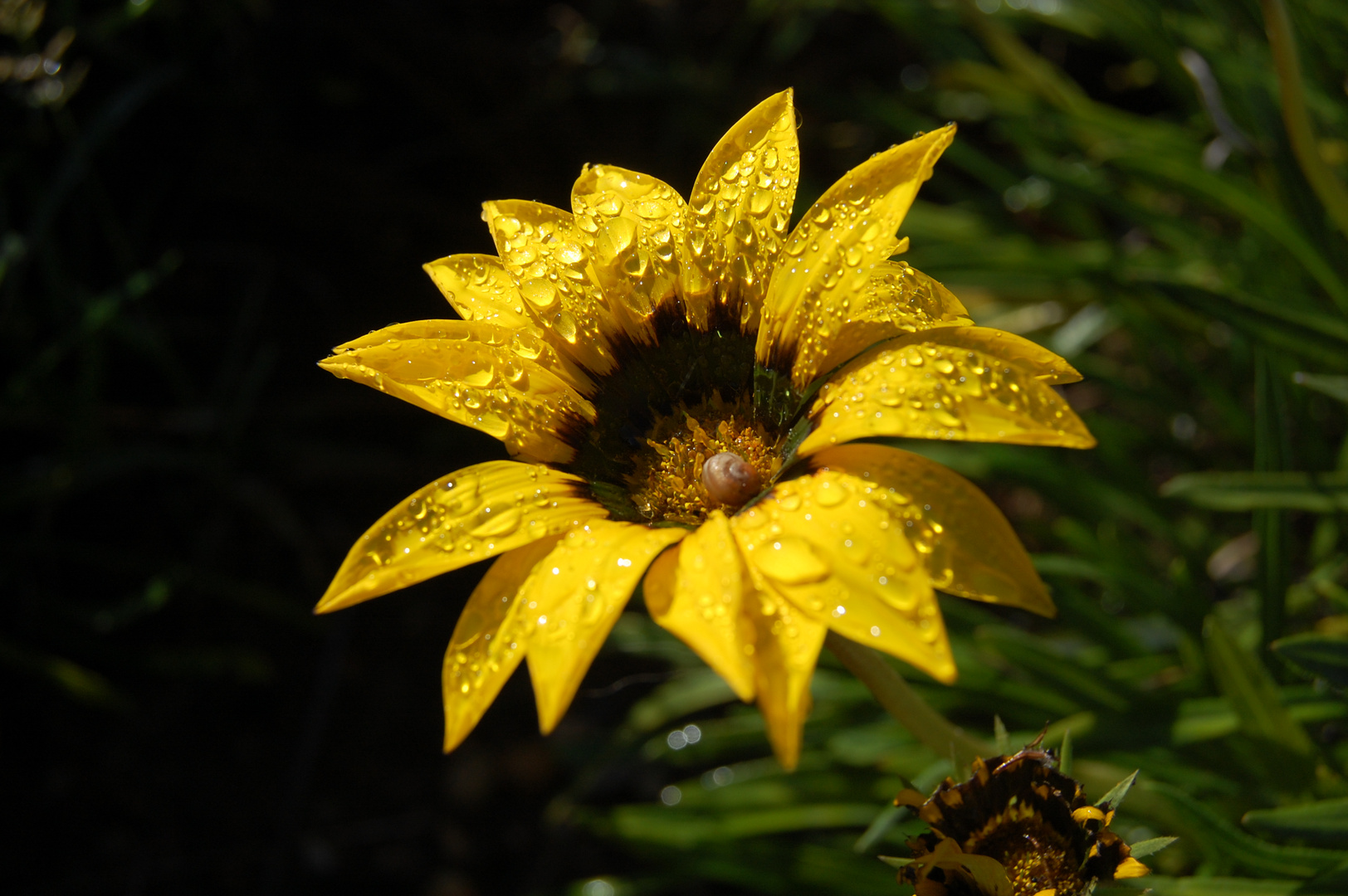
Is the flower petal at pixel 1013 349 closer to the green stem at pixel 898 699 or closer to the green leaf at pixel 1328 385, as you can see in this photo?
the green stem at pixel 898 699

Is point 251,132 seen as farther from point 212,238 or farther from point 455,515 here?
point 455,515

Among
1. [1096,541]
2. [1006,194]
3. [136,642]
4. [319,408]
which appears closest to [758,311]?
[1096,541]

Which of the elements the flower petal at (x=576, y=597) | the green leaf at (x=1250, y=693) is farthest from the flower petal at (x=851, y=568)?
the green leaf at (x=1250, y=693)

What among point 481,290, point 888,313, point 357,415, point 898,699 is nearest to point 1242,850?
point 898,699

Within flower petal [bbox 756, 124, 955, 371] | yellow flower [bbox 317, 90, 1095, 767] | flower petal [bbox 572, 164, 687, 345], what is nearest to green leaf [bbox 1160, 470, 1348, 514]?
yellow flower [bbox 317, 90, 1095, 767]

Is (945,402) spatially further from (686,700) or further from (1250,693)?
(686,700)

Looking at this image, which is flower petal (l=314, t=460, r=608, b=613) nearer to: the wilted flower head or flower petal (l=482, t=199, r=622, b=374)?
flower petal (l=482, t=199, r=622, b=374)
